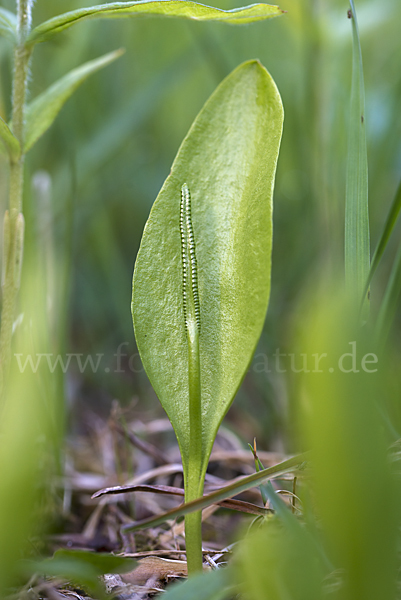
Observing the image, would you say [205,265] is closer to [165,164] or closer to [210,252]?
[210,252]

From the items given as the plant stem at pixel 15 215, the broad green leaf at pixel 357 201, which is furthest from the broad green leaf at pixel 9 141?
the broad green leaf at pixel 357 201

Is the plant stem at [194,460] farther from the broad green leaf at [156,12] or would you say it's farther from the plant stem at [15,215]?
the broad green leaf at [156,12]

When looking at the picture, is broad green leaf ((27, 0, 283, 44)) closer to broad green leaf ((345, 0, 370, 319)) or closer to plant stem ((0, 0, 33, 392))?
plant stem ((0, 0, 33, 392))

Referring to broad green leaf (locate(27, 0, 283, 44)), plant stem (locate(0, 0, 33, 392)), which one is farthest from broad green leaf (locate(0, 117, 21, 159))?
broad green leaf (locate(27, 0, 283, 44))

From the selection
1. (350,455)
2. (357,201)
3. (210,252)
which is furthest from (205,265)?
(350,455)

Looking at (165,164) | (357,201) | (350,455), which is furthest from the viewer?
(165,164)

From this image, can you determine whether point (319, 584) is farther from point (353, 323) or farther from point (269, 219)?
point (269, 219)

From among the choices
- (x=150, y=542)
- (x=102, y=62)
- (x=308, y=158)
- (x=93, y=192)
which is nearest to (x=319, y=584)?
(x=150, y=542)
